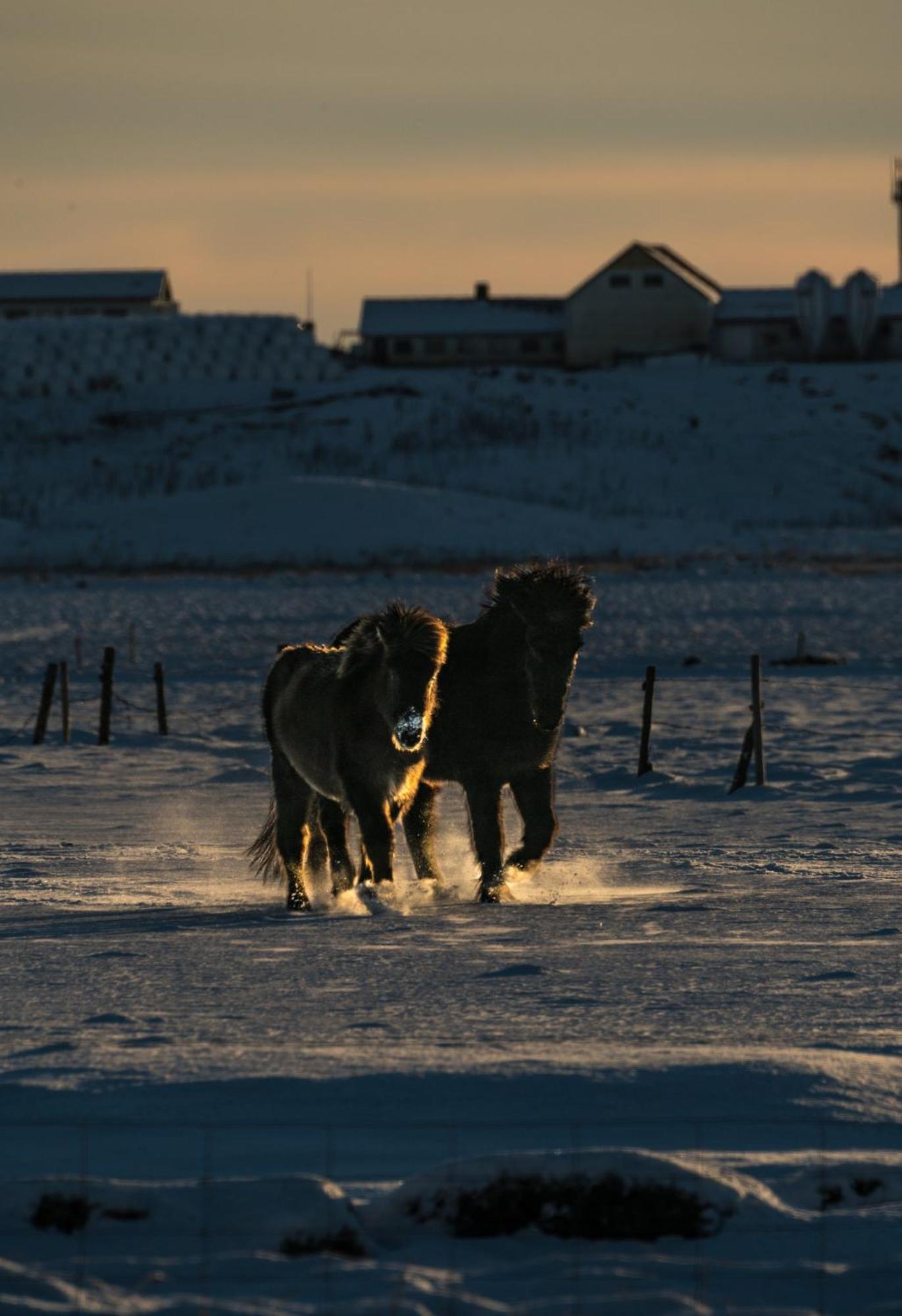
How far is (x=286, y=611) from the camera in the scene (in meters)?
37.2

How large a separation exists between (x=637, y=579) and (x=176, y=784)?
87.3ft

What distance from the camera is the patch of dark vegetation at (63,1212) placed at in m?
5.14

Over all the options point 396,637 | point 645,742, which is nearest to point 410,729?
point 396,637

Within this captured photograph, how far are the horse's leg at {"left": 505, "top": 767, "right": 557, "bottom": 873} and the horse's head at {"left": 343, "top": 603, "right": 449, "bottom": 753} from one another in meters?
1.12

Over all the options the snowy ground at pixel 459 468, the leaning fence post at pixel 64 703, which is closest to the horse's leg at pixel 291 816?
the leaning fence post at pixel 64 703

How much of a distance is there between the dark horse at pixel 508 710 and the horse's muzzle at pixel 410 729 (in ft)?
3.25

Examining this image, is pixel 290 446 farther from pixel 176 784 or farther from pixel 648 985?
pixel 648 985

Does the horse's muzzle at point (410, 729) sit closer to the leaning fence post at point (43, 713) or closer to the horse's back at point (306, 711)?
the horse's back at point (306, 711)

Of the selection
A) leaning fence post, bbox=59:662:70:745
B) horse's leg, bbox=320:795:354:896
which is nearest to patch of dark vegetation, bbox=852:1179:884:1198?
horse's leg, bbox=320:795:354:896

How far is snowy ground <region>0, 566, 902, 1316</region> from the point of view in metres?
4.96

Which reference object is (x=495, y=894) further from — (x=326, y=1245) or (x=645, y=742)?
(x=645, y=742)

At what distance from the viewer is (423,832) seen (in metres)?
11.3

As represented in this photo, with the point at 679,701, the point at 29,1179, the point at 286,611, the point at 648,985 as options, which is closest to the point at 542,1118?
the point at 29,1179

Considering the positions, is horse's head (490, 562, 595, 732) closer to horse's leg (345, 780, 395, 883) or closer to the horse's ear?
the horse's ear
